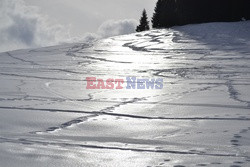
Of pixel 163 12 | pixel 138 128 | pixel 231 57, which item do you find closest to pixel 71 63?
pixel 231 57

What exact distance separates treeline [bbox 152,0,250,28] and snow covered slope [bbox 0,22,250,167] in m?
17.5

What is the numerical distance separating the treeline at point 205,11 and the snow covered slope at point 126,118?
17459 mm

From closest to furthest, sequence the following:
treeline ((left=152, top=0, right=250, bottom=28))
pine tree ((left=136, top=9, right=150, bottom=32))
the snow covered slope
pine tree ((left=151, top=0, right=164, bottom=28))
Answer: the snow covered slope
treeline ((left=152, top=0, right=250, bottom=28))
pine tree ((left=151, top=0, right=164, bottom=28))
pine tree ((left=136, top=9, right=150, bottom=32))

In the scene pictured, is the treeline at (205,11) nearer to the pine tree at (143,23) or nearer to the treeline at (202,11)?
the treeline at (202,11)

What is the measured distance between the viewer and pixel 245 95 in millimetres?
5887

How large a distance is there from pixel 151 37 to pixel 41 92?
46.7 feet

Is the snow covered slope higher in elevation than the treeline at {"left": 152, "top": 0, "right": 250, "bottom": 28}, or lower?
lower

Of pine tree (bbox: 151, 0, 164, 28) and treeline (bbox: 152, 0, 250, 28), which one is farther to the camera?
pine tree (bbox: 151, 0, 164, 28)

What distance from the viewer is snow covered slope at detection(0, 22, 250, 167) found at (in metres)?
2.82

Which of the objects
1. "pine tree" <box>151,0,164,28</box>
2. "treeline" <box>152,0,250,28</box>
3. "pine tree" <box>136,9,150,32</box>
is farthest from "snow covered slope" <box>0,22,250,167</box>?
"pine tree" <box>136,9,150,32</box>

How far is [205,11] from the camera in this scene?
1088 inches

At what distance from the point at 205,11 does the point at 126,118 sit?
24614mm

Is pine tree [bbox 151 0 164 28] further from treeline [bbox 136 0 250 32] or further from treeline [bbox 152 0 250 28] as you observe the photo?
treeline [bbox 152 0 250 28]

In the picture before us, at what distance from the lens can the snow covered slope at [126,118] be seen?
2.82 metres
